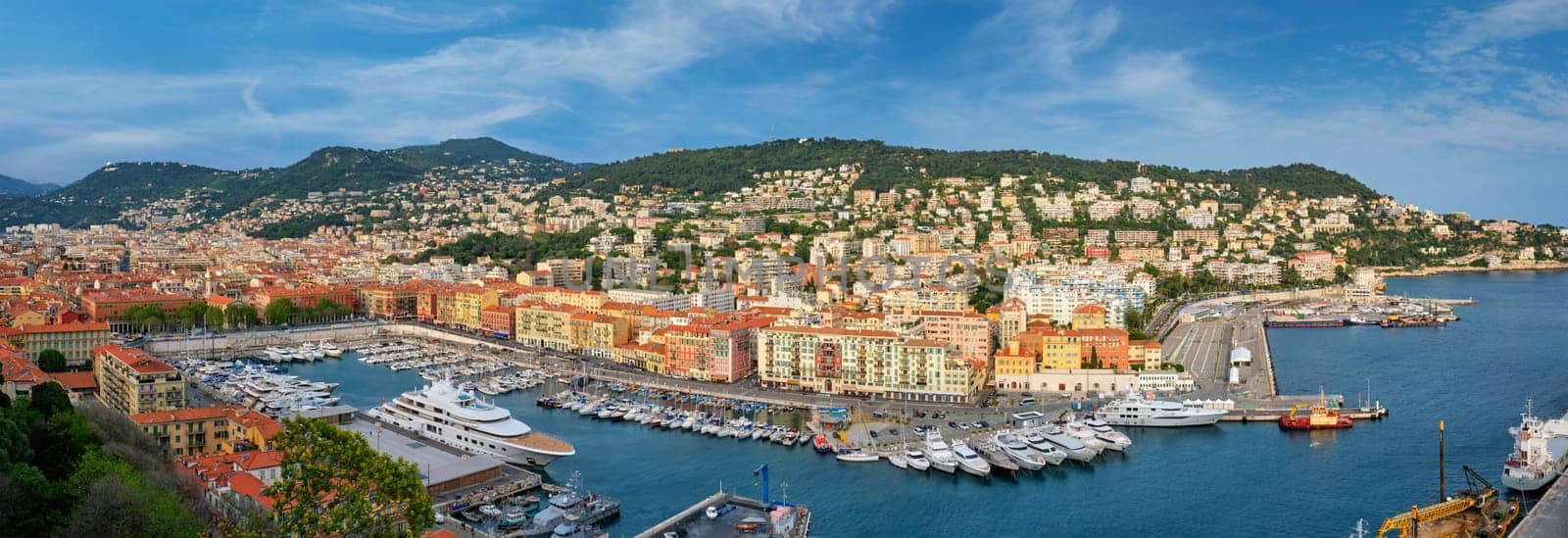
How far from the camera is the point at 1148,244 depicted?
58.5 meters

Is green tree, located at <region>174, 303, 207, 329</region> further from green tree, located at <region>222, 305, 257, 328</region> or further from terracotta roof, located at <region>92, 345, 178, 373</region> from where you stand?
terracotta roof, located at <region>92, 345, 178, 373</region>

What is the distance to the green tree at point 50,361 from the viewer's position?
21688mm

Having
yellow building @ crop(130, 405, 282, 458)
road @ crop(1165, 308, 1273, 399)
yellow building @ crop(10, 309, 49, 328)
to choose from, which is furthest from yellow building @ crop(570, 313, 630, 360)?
road @ crop(1165, 308, 1273, 399)

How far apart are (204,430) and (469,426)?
394 centimetres

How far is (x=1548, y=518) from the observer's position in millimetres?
13031

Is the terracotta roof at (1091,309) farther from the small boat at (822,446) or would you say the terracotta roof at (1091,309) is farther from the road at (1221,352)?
the small boat at (822,446)

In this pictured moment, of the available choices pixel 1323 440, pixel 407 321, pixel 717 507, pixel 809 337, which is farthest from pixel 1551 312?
pixel 407 321

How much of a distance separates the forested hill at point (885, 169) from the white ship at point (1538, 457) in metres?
51.2

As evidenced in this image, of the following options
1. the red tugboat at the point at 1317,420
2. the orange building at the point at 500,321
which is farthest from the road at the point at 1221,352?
the orange building at the point at 500,321

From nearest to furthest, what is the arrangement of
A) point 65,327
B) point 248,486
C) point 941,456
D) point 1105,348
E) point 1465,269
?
point 248,486, point 941,456, point 65,327, point 1105,348, point 1465,269

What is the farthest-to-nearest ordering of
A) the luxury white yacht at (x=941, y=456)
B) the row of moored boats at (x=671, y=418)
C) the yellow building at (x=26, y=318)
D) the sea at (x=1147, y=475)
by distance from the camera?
the yellow building at (x=26, y=318)
the row of moored boats at (x=671, y=418)
the luxury white yacht at (x=941, y=456)
the sea at (x=1147, y=475)

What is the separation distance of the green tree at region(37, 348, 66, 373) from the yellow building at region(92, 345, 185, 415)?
2.87 metres

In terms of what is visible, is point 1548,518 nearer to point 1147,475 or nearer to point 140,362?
point 1147,475

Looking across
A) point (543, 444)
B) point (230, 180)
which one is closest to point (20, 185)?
point (230, 180)
